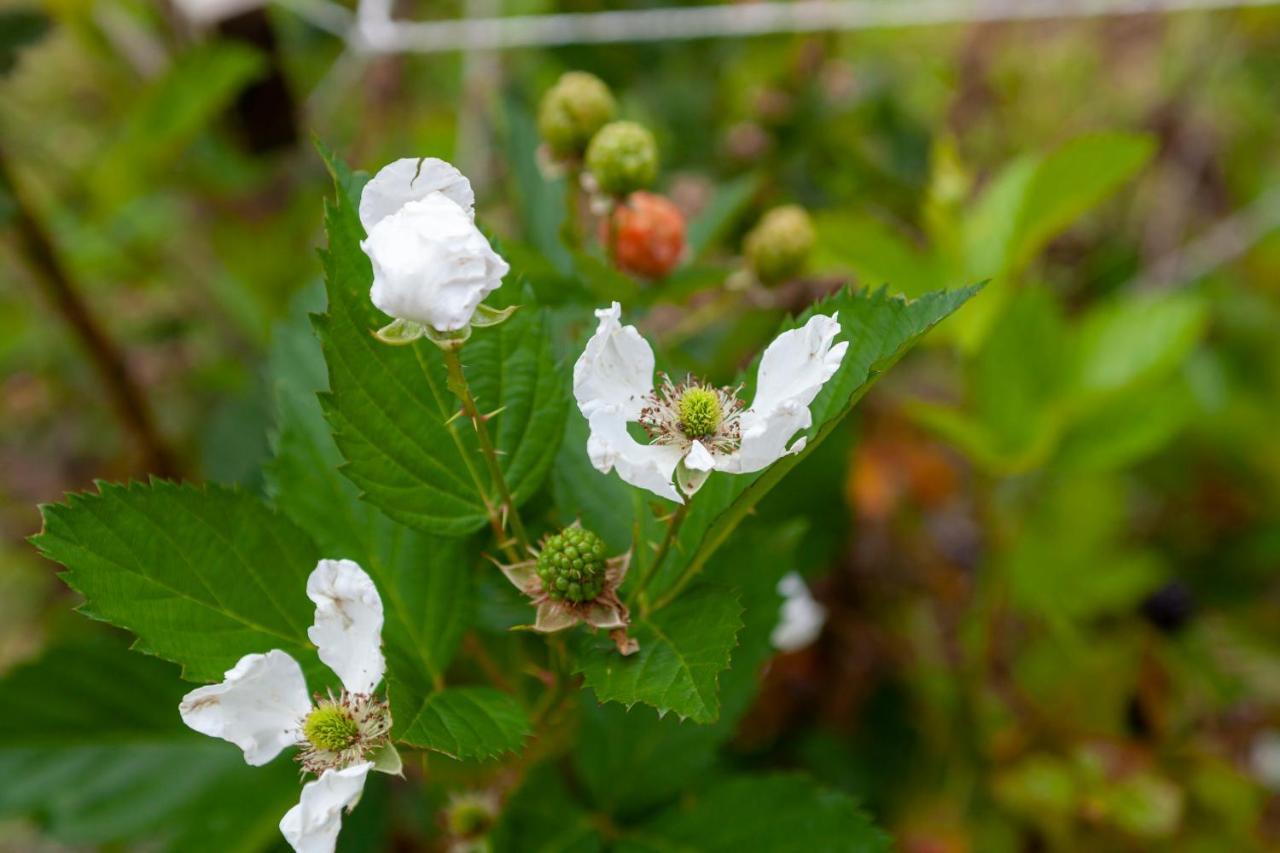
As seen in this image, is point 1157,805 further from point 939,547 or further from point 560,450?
point 560,450

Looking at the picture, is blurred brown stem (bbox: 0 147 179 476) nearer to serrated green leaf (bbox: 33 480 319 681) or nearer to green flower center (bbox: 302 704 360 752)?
serrated green leaf (bbox: 33 480 319 681)

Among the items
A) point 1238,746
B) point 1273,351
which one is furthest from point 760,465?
point 1273,351

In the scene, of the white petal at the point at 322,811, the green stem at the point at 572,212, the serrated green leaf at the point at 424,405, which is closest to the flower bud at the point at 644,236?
the green stem at the point at 572,212

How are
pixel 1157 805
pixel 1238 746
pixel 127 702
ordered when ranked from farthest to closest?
1. pixel 1238 746
2. pixel 1157 805
3. pixel 127 702

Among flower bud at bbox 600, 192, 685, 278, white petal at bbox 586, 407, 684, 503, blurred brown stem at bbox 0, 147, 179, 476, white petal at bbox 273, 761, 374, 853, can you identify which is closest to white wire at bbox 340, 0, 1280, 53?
blurred brown stem at bbox 0, 147, 179, 476

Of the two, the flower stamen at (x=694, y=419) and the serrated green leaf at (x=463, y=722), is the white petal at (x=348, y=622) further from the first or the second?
the flower stamen at (x=694, y=419)

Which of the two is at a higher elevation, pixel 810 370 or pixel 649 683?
pixel 810 370
